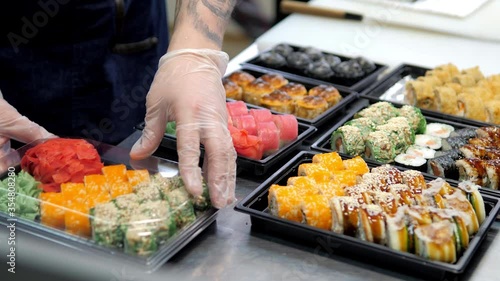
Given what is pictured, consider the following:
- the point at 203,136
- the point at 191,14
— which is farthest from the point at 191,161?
the point at 191,14

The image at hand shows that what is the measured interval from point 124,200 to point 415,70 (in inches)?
71.1

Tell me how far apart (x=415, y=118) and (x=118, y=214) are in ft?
4.11

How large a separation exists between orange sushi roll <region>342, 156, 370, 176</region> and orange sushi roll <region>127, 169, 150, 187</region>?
606 millimetres

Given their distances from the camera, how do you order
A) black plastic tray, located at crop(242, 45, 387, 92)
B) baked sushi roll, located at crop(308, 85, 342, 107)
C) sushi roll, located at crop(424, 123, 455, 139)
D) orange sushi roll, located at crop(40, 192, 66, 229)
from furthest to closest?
black plastic tray, located at crop(242, 45, 387, 92) < baked sushi roll, located at crop(308, 85, 342, 107) < sushi roll, located at crop(424, 123, 455, 139) < orange sushi roll, located at crop(40, 192, 66, 229)

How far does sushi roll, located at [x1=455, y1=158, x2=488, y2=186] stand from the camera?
7.09 ft

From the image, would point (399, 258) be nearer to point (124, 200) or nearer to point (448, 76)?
point (124, 200)

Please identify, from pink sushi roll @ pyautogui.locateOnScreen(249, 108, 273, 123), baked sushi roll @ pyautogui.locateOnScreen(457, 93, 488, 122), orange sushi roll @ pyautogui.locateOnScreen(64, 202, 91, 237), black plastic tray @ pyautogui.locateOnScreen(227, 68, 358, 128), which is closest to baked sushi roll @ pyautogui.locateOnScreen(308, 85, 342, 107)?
black plastic tray @ pyautogui.locateOnScreen(227, 68, 358, 128)

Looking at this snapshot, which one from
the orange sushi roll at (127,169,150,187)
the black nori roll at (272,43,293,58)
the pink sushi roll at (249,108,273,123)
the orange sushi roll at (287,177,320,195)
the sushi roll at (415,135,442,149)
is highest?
the orange sushi roll at (127,169,150,187)

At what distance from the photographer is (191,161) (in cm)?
196

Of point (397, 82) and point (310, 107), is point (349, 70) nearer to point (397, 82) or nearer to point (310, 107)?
point (397, 82)

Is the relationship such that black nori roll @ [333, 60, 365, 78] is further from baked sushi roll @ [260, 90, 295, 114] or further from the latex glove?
the latex glove

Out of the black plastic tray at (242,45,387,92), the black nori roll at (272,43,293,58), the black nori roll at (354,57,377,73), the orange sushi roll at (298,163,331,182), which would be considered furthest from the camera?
the black nori roll at (272,43,293,58)

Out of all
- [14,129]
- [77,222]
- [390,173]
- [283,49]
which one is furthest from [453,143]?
[14,129]

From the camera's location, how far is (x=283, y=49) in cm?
334
